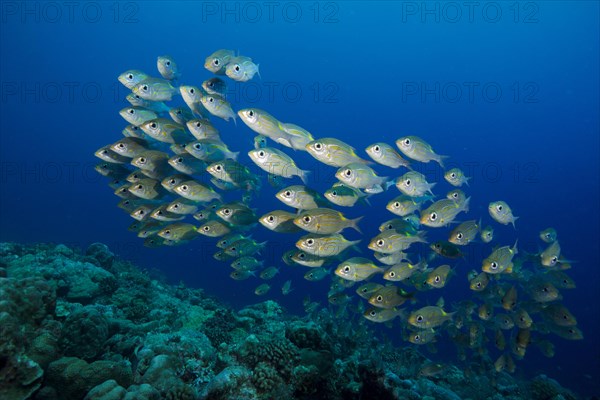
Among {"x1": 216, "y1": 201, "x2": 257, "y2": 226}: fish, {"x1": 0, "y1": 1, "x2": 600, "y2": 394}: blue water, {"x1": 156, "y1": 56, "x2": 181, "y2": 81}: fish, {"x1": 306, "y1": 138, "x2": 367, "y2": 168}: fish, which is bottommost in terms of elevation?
{"x1": 216, "y1": 201, "x2": 257, "y2": 226}: fish

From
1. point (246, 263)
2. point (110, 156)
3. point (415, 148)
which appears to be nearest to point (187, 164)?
point (110, 156)

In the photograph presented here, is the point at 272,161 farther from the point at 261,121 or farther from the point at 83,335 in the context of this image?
the point at 83,335

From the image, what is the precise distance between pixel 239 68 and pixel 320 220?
131 inches

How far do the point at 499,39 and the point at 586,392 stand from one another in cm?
8998

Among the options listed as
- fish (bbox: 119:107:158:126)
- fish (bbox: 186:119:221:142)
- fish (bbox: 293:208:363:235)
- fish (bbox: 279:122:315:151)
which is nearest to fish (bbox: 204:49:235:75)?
fish (bbox: 186:119:221:142)

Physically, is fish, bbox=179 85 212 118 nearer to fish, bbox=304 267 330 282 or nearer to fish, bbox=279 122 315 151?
fish, bbox=279 122 315 151

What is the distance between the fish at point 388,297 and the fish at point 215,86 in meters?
4.72

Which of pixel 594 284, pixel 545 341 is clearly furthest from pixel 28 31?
pixel 594 284

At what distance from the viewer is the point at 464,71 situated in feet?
315

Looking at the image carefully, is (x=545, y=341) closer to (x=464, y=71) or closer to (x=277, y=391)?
(x=277, y=391)

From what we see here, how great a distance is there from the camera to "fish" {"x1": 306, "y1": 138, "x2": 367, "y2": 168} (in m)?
5.21

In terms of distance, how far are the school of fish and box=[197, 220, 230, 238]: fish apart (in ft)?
0.06

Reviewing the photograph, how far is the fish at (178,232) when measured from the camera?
6.59 metres

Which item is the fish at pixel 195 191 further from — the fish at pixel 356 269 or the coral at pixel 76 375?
the coral at pixel 76 375
